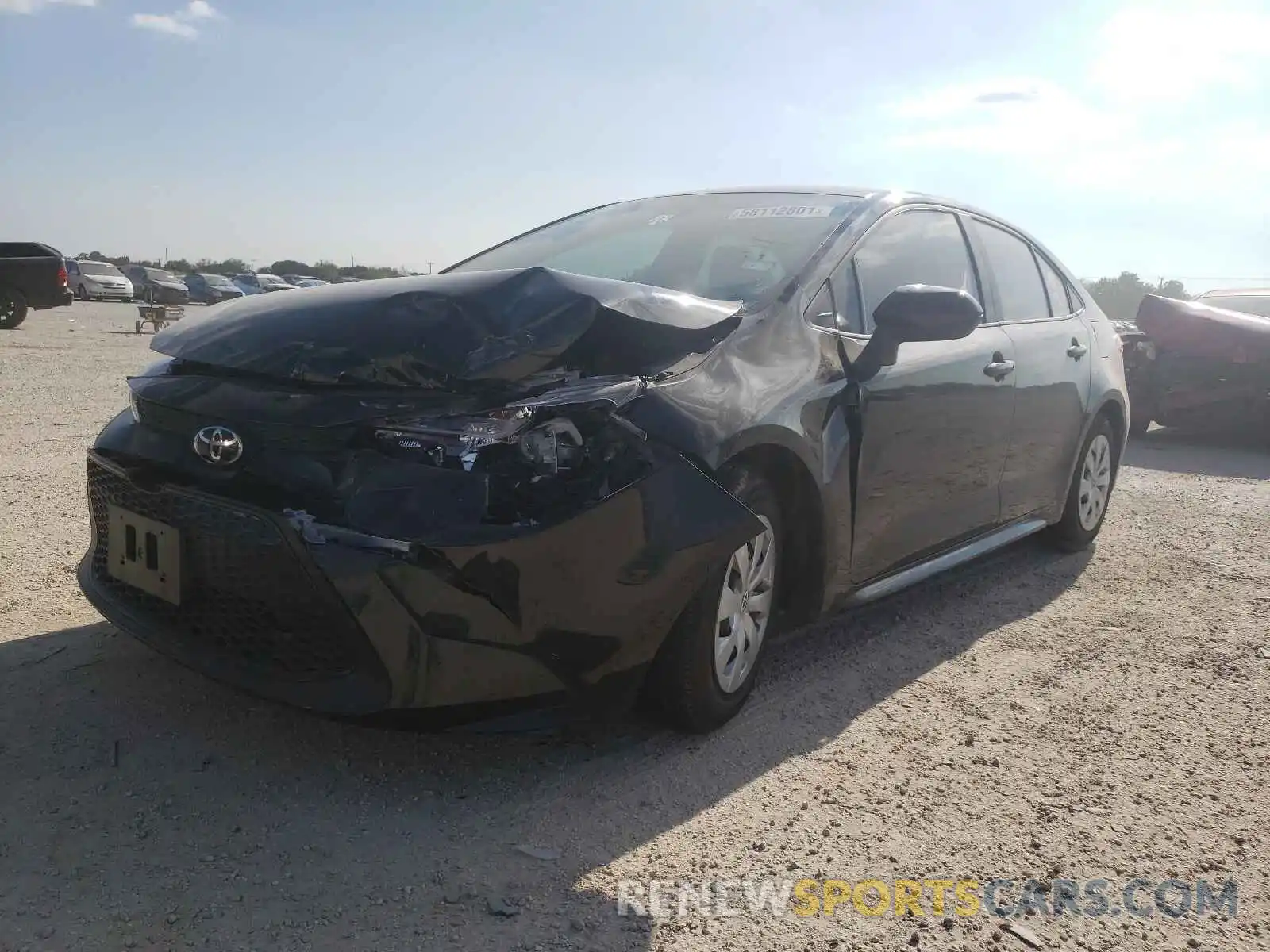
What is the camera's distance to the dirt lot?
2.16 meters

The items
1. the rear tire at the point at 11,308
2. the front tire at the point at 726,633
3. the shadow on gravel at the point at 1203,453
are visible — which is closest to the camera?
the front tire at the point at 726,633

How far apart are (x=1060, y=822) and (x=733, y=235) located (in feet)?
6.89

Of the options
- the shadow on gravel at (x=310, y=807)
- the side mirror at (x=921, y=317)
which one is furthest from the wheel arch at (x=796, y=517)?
the side mirror at (x=921, y=317)

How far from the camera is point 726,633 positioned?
300 centimetres

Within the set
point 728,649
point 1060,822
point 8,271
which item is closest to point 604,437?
point 728,649

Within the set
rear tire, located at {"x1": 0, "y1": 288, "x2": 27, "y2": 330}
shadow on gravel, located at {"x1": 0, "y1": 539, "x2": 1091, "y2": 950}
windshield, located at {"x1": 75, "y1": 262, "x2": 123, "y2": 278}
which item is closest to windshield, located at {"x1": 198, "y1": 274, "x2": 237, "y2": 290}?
windshield, located at {"x1": 75, "y1": 262, "x2": 123, "y2": 278}

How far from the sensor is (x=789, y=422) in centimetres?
309

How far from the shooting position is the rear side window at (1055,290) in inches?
198

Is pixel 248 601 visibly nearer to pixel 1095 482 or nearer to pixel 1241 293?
pixel 1095 482

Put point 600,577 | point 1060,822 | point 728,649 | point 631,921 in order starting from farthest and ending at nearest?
point 728,649
point 1060,822
point 600,577
point 631,921

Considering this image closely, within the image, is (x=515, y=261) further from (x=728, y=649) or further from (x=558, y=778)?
(x=558, y=778)

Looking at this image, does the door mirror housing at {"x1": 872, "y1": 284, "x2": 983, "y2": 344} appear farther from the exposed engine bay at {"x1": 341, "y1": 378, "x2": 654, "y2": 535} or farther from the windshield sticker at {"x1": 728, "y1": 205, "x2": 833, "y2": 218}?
the exposed engine bay at {"x1": 341, "y1": 378, "x2": 654, "y2": 535}

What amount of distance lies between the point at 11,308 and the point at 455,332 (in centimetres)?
1804

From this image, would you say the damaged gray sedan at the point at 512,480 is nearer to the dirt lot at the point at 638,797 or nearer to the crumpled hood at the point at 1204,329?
the dirt lot at the point at 638,797
